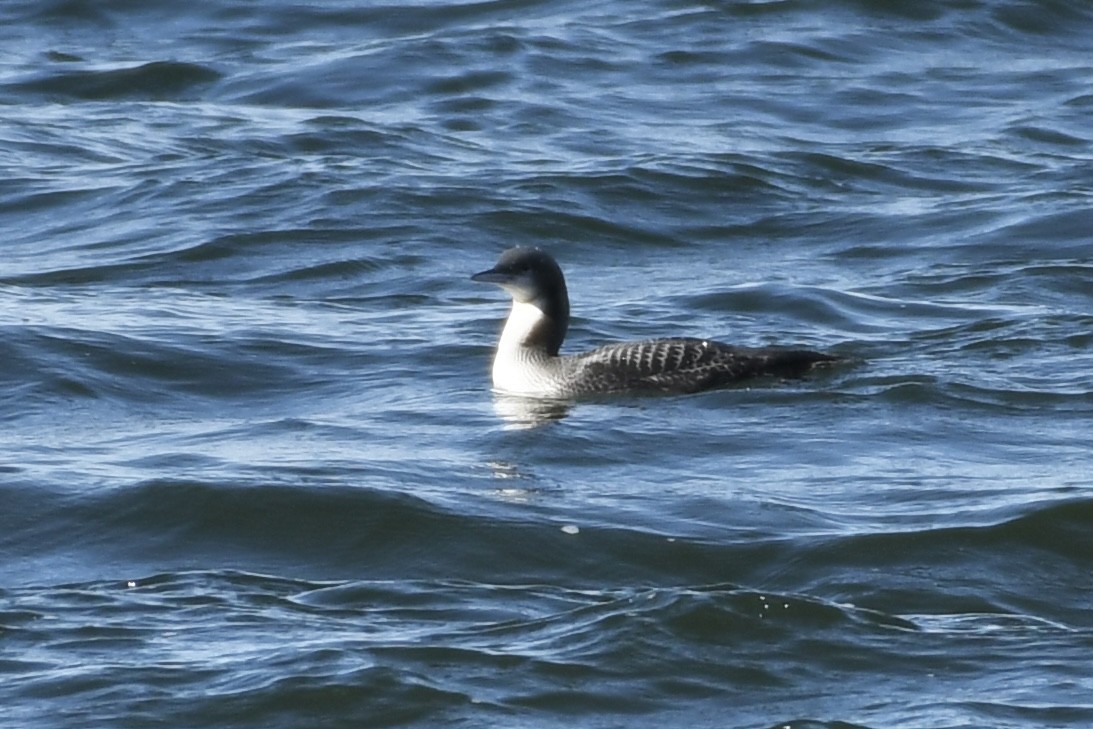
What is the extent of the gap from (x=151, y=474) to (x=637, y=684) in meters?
3.31

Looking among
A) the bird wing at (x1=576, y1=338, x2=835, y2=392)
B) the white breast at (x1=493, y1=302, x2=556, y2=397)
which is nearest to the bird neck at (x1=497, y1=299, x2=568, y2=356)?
the white breast at (x1=493, y1=302, x2=556, y2=397)

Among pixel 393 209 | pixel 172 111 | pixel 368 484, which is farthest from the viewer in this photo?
pixel 172 111

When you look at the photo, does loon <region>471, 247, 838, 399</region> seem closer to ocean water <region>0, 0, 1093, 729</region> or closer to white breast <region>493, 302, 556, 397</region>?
white breast <region>493, 302, 556, 397</region>

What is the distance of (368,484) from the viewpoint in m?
9.85

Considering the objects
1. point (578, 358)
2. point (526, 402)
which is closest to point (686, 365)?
Answer: point (578, 358)

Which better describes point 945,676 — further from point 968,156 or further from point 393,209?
point 968,156

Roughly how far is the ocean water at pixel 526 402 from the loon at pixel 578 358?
0.15 m

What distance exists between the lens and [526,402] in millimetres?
11734

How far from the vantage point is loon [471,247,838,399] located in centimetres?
1166

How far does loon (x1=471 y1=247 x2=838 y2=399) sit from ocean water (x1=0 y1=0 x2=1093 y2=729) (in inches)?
5.9

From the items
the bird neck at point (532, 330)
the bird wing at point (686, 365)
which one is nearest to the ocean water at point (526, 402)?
the bird wing at point (686, 365)

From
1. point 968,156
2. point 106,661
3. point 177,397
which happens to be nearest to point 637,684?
point 106,661

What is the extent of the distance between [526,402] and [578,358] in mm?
442

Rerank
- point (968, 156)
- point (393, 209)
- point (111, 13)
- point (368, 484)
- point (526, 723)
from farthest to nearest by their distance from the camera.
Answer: point (111, 13) → point (968, 156) → point (393, 209) → point (368, 484) → point (526, 723)
